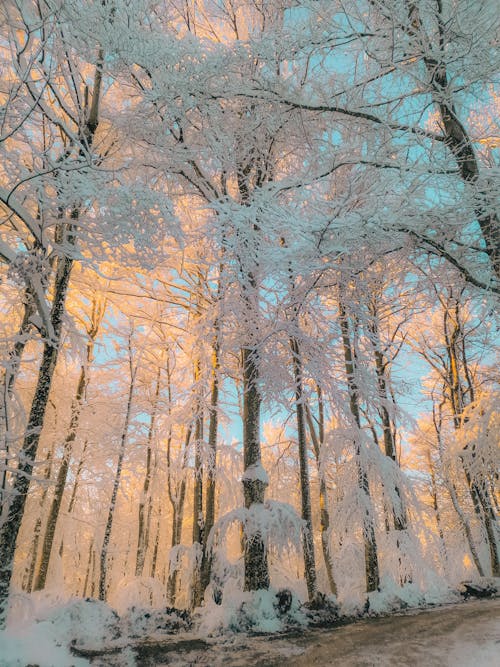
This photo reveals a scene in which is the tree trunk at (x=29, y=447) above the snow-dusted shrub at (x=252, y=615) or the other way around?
above

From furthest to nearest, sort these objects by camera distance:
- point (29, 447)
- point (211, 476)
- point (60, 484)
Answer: point (60, 484) → point (211, 476) → point (29, 447)

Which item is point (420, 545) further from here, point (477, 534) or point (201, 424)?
point (477, 534)

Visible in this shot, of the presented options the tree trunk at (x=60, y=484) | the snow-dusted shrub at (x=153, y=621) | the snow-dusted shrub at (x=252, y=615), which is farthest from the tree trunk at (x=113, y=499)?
the snow-dusted shrub at (x=252, y=615)

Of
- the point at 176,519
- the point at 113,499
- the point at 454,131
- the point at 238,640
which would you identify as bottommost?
the point at 238,640

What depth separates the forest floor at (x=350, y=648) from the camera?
3170mm

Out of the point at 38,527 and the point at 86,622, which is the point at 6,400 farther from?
the point at 38,527

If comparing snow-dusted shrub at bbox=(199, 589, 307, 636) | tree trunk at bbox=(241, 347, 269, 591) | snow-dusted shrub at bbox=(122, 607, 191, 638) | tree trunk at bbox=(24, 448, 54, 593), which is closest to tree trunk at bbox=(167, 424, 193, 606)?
tree trunk at bbox=(241, 347, 269, 591)

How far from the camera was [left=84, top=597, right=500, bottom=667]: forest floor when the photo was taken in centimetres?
317

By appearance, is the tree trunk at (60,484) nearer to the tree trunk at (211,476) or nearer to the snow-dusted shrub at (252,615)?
the tree trunk at (211,476)

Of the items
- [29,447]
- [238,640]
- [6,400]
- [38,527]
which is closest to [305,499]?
[238,640]

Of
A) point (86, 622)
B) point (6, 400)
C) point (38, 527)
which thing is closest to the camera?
point (6, 400)

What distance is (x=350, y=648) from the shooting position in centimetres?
358

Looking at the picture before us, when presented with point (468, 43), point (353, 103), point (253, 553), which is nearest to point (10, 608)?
point (253, 553)

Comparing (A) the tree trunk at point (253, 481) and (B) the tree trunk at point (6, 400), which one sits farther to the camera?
(A) the tree trunk at point (253, 481)
